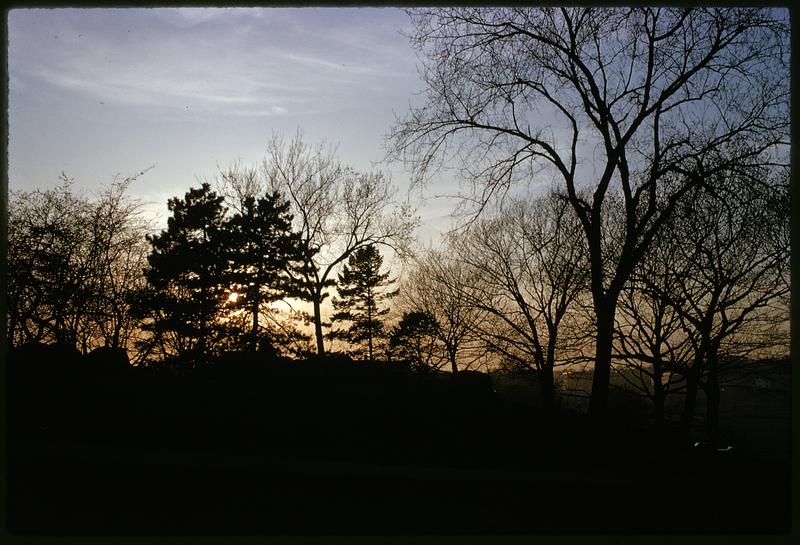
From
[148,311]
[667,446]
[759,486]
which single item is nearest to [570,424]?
[667,446]

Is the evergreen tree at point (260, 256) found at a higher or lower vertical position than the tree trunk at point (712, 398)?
higher

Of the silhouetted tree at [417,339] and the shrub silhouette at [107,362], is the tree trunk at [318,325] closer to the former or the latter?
the silhouetted tree at [417,339]

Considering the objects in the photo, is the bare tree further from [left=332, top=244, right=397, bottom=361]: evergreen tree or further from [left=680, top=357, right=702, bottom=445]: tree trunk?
[left=332, top=244, right=397, bottom=361]: evergreen tree

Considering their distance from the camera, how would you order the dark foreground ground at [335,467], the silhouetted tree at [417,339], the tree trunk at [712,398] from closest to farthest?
1. the dark foreground ground at [335,467]
2. the tree trunk at [712,398]
3. the silhouetted tree at [417,339]

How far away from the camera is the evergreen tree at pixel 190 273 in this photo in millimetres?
28969

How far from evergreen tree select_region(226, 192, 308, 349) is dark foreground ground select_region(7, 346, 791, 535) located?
16.0 m

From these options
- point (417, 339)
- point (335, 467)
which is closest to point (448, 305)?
point (417, 339)

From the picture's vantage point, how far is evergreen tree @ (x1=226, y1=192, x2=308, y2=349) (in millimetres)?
30797

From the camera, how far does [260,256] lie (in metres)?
31.1

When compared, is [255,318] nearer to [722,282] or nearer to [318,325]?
[318,325]

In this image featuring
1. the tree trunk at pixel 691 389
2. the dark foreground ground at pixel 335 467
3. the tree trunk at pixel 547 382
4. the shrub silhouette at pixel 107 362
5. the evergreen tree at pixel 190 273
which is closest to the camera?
the dark foreground ground at pixel 335 467

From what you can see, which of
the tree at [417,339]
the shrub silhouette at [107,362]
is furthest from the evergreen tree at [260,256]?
the shrub silhouette at [107,362]

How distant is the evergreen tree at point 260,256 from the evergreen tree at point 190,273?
79 cm

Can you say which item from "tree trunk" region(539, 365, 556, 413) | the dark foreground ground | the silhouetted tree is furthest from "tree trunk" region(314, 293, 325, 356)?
the dark foreground ground
